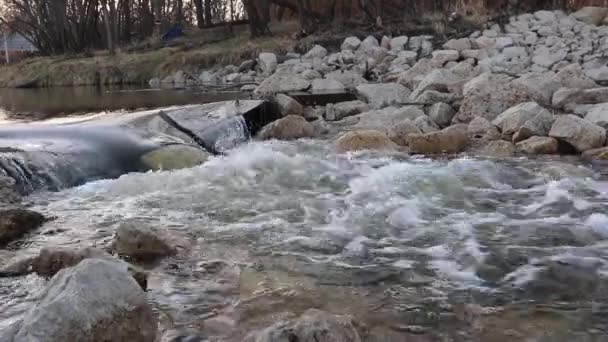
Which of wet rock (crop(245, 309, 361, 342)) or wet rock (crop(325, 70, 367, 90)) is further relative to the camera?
wet rock (crop(325, 70, 367, 90))

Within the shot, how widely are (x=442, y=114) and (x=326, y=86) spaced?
5060 millimetres

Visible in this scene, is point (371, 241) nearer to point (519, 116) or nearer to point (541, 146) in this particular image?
point (541, 146)

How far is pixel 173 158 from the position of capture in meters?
7.27

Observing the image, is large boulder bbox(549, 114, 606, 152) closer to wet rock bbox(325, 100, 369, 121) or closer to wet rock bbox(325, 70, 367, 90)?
wet rock bbox(325, 100, 369, 121)

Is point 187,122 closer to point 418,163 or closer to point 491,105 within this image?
point 418,163

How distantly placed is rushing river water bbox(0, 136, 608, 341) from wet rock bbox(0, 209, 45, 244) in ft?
0.40

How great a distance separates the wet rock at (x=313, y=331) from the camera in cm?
258

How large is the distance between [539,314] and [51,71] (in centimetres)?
2438

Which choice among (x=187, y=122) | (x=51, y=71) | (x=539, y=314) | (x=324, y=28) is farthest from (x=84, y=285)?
(x=51, y=71)

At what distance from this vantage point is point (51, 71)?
78.7 ft

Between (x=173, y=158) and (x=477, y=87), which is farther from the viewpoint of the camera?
(x=477, y=87)

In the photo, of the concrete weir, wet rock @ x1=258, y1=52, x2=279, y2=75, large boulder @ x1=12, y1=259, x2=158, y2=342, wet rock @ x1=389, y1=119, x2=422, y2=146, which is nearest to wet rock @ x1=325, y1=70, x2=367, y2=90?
wet rock @ x1=258, y1=52, x2=279, y2=75

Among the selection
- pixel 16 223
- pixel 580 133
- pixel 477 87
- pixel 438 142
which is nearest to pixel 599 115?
pixel 580 133

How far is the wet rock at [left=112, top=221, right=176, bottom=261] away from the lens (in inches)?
155
